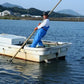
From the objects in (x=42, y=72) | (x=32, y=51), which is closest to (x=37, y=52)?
(x=32, y=51)

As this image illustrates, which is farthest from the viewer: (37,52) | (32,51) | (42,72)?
(32,51)

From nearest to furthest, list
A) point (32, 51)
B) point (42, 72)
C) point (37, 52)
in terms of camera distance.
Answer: point (42, 72), point (37, 52), point (32, 51)

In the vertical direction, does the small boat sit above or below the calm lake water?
above

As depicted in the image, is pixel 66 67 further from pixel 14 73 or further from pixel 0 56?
pixel 0 56

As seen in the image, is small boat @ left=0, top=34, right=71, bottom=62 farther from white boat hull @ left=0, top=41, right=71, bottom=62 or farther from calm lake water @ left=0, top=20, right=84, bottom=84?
calm lake water @ left=0, top=20, right=84, bottom=84

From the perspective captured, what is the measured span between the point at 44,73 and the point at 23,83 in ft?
6.81

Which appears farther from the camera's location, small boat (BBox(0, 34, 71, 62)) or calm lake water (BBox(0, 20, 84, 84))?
small boat (BBox(0, 34, 71, 62))

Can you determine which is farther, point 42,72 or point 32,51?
point 32,51

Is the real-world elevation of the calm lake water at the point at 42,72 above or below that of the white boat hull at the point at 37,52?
below

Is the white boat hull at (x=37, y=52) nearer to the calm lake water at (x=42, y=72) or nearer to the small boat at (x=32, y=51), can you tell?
the small boat at (x=32, y=51)

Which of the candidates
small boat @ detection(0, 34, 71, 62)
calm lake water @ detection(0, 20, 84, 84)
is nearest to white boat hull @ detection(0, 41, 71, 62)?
small boat @ detection(0, 34, 71, 62)

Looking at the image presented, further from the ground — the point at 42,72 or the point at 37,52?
the point at 37,52

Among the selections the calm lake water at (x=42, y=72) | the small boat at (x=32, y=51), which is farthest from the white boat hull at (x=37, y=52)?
the calm lake water at (x=42, y=72)

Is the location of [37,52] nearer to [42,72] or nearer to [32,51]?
[32,51]
